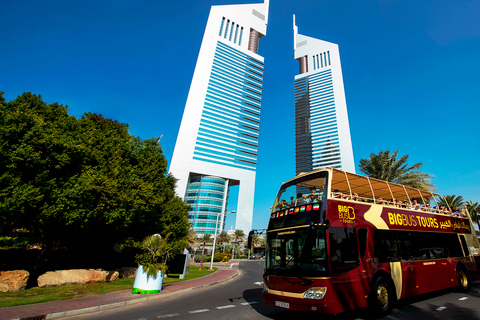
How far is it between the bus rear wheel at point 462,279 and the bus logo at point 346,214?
7.07m

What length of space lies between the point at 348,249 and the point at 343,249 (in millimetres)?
215

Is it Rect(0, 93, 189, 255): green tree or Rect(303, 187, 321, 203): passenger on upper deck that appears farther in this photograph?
Rect(0, 93, 189, 255): green tree

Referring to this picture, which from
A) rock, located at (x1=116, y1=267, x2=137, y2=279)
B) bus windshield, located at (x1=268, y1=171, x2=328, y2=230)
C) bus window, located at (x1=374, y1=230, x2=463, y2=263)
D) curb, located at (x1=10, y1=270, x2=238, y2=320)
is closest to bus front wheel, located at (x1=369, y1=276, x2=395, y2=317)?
bus window, located at (x1=374, y1=230, x2=463, y2=263)

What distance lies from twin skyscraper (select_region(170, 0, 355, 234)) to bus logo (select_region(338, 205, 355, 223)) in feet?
246

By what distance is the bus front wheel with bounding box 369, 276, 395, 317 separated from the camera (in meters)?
6.09

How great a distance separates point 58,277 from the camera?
11.2 meters

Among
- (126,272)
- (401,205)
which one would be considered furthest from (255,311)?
(126,272)

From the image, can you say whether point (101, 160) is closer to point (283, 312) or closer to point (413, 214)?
point (283, 312)

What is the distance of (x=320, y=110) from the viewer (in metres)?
146

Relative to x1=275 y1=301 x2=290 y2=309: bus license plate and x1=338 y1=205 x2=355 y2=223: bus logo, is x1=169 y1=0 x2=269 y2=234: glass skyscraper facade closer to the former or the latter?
x1=275 y1=301 x2=290 y2=309: bus license plate

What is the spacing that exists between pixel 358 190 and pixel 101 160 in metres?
14.1

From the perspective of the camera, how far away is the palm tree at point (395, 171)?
2089cm

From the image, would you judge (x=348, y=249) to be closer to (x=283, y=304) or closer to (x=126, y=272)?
(x=283, y=304)

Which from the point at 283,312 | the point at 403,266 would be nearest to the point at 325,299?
the point at 283,312
